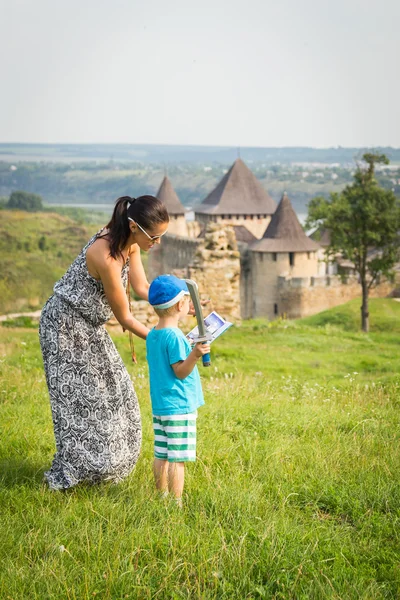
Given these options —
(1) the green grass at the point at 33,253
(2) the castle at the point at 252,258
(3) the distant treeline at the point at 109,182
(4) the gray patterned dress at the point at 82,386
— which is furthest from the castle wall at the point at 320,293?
(4) the gray patterned dress at the point at 82,386

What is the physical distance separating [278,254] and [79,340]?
38.7 m

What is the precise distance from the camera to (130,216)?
4.11m

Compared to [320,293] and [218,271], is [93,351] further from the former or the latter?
[320,293]

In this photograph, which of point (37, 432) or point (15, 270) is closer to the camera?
point (37, 432)

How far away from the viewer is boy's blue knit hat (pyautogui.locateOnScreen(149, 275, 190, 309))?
3932 millimetres

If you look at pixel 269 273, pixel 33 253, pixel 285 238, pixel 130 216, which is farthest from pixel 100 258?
pixel 285 238

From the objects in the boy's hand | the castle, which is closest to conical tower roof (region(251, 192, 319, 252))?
the castle

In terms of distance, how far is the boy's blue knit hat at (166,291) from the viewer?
3.93 m

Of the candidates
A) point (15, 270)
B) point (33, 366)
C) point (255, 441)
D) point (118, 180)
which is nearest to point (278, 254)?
point (15, 270)

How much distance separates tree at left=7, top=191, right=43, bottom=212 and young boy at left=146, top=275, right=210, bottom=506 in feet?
192

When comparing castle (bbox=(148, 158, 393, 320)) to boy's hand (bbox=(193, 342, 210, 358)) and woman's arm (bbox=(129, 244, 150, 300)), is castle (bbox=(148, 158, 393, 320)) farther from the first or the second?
boy's hand (bbox=(193, 342, 210, 358))

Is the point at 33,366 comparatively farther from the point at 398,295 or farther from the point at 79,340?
the point at 398,295

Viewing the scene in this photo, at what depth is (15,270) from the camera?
117 ft

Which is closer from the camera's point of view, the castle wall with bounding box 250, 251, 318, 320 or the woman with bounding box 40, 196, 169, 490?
the woman with bounding box 40, 196, 169, 490
